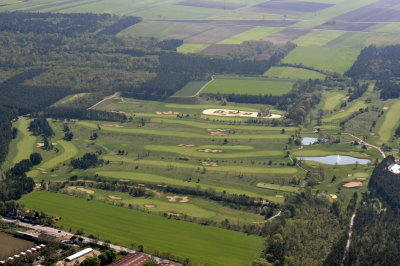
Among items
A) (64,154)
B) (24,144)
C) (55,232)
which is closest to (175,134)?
(64,154)

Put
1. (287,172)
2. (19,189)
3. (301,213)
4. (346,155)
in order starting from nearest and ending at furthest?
(301,213) < (19,189) < (287,172) < (346,155)

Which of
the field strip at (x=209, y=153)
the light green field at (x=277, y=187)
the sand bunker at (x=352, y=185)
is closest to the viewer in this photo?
the light green field at (x=277, y=187)

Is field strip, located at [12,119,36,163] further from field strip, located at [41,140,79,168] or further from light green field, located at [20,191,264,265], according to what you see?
light green field, located at [20,191,264,265]

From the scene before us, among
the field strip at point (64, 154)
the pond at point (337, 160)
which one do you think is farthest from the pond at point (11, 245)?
the pond at point (337, 160)

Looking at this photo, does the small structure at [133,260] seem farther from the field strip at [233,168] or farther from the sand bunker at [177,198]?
the field strip at [233,168]

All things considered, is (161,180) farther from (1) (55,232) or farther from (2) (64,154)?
(1) (55,232)

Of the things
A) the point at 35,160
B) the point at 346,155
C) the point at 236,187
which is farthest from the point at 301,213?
the point at 35,160

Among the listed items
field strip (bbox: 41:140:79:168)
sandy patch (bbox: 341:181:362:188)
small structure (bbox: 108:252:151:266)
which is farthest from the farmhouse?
field strip (bbox: 41:140:79:168)

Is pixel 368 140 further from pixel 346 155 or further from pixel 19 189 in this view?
pixel 19 189
